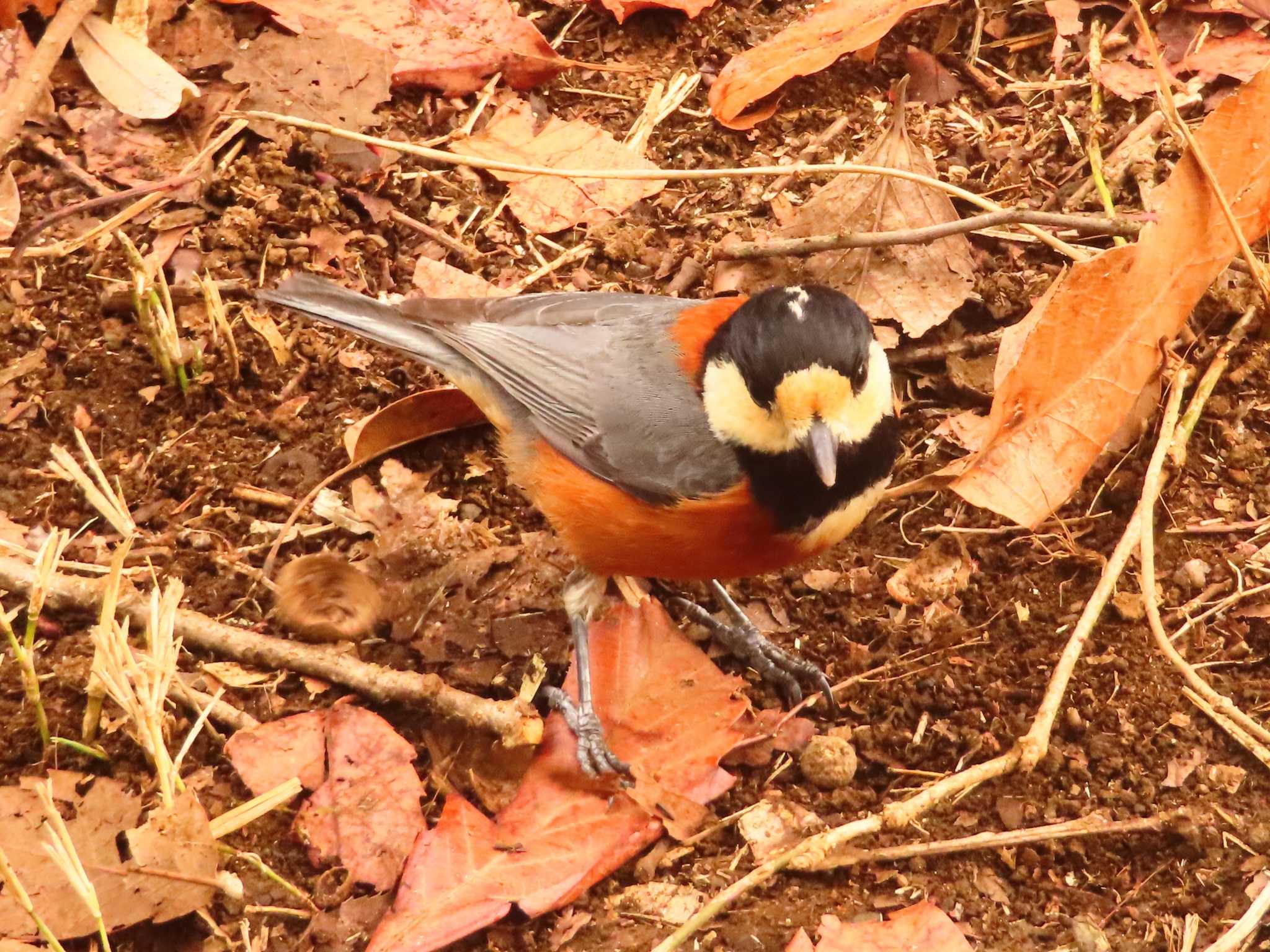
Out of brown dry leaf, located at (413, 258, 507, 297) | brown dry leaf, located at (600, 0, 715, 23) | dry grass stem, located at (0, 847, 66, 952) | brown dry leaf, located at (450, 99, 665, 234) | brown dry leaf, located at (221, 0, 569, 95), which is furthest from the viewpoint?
brown dry leaf, located at (600, 0, 715, 23)

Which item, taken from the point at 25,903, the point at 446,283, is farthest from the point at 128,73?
the point at 25,903

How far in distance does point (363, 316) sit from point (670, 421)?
116 cm

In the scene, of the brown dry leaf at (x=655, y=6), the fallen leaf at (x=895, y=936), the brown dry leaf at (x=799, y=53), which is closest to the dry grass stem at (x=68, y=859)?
the fallen leaf at (x=895, y=936)

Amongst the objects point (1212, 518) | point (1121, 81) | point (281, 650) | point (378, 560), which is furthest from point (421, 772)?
point (1121, 81)

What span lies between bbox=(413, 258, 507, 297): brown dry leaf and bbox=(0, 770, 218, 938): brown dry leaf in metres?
2.27

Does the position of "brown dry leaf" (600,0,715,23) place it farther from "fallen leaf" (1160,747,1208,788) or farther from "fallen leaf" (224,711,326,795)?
"fallen leaf" (1160,747,1208,788)

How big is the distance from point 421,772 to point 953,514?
1.89 meters

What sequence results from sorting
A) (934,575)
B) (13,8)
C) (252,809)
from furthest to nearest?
(13,8) < (934,575) < (252,809)

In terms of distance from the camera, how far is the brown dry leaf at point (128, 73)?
4984mm

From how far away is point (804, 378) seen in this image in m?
3.38

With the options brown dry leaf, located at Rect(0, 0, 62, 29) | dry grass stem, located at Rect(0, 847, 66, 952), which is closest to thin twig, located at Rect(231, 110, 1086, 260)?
brown dry leaf, located at Rect(0, 0, 62, 29)

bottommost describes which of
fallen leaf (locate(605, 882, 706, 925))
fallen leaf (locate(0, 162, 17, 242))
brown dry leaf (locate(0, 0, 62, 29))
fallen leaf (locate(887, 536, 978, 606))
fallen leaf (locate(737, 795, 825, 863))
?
fallen leaf (locate(605, 882, 706, 925))

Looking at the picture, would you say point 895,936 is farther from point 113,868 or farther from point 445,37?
point 445,37

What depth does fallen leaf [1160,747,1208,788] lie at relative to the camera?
351 centimetres
